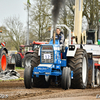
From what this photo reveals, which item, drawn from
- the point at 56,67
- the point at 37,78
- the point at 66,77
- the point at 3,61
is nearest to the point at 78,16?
the point at 3,61

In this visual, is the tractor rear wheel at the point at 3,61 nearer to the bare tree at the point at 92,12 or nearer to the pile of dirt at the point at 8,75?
the pile of dirt at the point at 8,75

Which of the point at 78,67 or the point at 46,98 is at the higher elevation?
the point at 78,67

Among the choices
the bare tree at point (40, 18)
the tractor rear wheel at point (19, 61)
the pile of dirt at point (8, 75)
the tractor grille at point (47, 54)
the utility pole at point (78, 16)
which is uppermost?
the bare tree at point (40, 18)

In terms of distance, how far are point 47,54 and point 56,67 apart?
0.52 m

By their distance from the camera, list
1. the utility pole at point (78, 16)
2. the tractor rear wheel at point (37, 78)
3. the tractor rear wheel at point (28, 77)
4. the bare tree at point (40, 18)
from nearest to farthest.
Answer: the tractor rear wheel at point (28, 77) → the tractor rear wheel at point (37, 78) → the utility pole at point (78, 16) → the bare tree at point (40, 18)

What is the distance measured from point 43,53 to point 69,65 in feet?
3.09

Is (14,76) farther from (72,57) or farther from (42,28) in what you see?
(42,28)

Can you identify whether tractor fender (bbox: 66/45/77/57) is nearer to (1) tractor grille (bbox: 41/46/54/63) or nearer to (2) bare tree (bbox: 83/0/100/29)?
(1) tractor grille (bbox: 41/46/54/63)

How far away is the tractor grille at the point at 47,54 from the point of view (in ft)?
29.2

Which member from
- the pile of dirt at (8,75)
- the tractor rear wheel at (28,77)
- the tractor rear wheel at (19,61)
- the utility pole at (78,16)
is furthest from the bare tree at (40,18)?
the tractor rear wheel at (28,77)

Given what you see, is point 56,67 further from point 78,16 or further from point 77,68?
point 78,16

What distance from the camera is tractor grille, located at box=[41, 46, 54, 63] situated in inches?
350

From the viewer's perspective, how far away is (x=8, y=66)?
14656 mm

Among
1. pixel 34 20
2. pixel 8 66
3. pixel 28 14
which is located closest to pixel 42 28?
pixel 34 20
